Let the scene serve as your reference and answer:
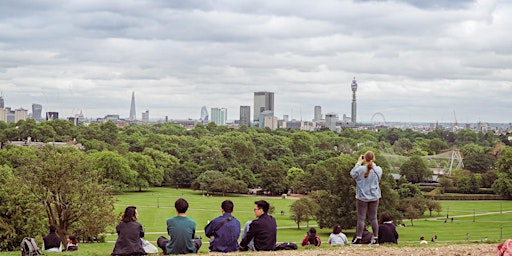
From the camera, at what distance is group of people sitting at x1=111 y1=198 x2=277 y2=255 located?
14.8 meters

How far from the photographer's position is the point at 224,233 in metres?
15.1

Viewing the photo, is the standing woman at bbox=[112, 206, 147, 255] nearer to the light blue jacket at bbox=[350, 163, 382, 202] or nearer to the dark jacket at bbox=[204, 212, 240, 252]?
the dark jacket at bbox=[204, 212, 240, 252]

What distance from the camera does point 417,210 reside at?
62.1m

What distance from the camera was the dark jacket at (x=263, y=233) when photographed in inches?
603

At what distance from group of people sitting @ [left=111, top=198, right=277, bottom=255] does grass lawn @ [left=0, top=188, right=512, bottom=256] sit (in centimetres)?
2356

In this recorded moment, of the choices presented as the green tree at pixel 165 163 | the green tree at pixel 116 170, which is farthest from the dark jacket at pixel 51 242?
the green tree at pixel 165 163

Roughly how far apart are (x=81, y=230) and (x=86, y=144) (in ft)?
315

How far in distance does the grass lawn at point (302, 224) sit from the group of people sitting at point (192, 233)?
23561 millimetres

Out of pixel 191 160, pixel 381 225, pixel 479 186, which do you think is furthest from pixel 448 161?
pixel 381 225

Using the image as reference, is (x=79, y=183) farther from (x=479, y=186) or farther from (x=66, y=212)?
(x=479, y=186)

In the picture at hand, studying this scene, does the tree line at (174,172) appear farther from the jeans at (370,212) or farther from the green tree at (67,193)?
the jeans at (370,212)

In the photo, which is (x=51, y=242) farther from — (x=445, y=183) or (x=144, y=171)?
(x=445, y=183)

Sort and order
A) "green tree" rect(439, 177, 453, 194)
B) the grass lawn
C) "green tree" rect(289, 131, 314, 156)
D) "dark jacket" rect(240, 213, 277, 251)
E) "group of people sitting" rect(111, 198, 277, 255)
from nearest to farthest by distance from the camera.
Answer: "group of people sitting" rect(111, 198, 277, 255), "dark jacket" rect(240, 213, 277, 251), the grass lawn, "green tree" rect(439, 177, 453, 194), "green tree" rect(289, 131, 314, 156)

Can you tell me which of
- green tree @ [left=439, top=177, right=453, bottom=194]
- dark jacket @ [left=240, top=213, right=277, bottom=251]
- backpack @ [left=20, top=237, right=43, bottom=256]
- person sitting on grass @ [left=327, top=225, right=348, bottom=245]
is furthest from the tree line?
dark jacket @ [left=240, top=213, right=277, bottom=251]
